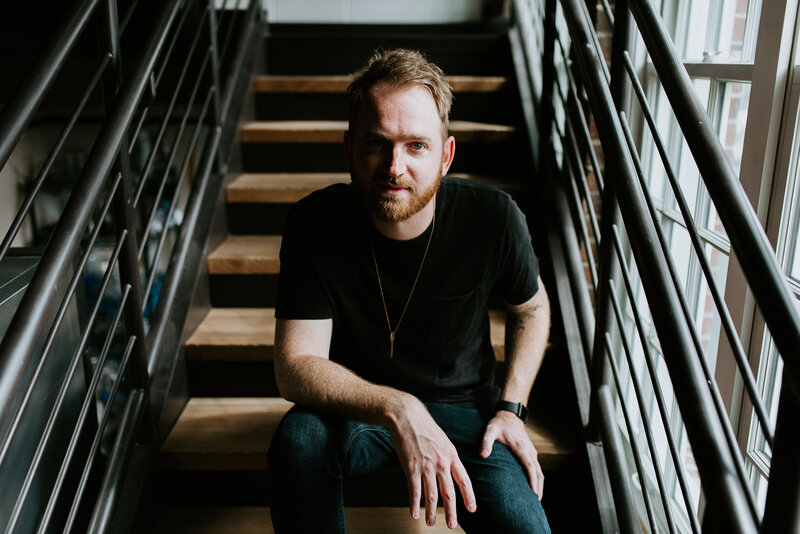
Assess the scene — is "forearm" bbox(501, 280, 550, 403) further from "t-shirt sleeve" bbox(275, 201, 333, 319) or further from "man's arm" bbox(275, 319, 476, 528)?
"t-shirt sleeve" bbox(275, 201, 333, 319)

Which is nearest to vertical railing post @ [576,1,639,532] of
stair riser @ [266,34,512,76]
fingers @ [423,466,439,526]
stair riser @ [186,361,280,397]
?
fingers @ [423,466,439,526]

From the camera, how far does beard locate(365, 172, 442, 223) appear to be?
1402 mm

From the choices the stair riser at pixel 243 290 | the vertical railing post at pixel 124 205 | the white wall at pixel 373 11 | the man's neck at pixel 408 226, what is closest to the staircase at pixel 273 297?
the stair riser at pixel 243 290

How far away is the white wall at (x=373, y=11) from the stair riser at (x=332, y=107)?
1429 millimetres

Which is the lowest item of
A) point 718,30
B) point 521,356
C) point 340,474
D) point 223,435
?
point 223,435

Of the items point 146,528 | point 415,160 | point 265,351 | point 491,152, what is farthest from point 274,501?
point 491,152

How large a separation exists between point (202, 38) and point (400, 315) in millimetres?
1733

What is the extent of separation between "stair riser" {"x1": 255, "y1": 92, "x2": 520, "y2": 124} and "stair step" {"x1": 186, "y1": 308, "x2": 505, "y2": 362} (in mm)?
962

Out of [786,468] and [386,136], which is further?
[386,136]

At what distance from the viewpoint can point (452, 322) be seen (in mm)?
1497

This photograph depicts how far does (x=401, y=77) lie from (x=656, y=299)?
0.69 meters

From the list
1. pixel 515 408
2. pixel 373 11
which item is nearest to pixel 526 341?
pixel 515 408

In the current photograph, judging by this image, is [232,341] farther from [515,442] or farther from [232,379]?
[515,442]

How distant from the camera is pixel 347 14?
156 inches
